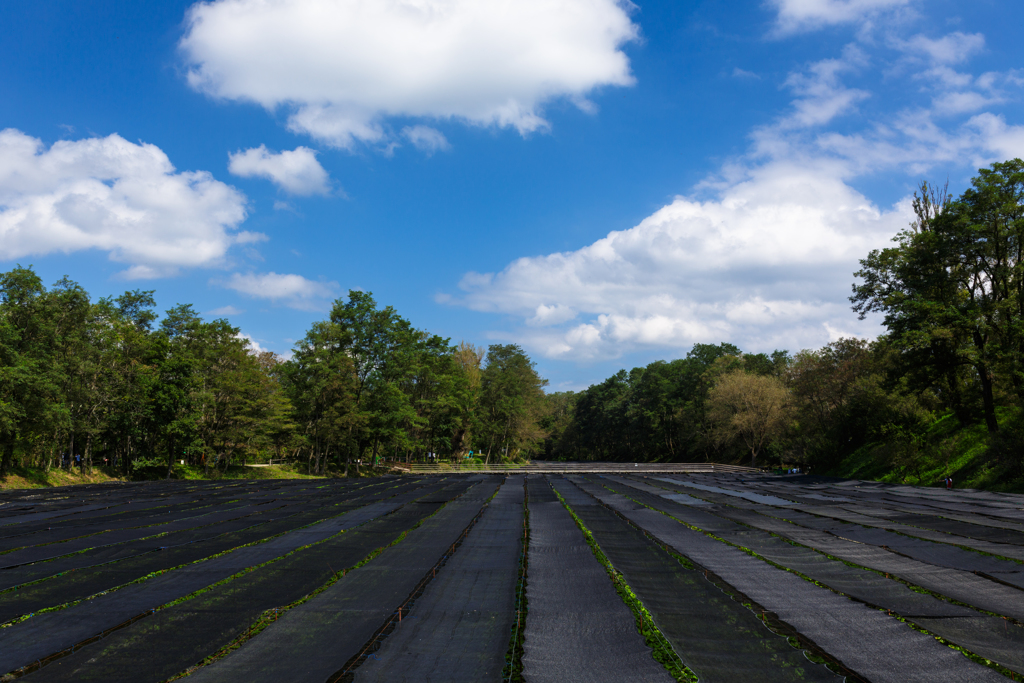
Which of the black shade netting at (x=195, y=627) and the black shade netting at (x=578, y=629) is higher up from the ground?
the black shade netting at (x=578, y=629)

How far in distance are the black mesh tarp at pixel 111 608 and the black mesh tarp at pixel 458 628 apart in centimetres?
332

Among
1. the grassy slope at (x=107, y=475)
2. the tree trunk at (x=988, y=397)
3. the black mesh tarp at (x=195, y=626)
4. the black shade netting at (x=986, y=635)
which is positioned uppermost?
the tree trunk at (x=988, y=397)

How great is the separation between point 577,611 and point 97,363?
38405 millimetres

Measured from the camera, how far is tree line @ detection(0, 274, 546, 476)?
28.5 metres

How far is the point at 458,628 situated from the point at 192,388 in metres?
38.7

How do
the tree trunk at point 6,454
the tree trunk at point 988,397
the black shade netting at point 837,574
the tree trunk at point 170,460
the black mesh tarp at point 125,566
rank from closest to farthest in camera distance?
the black shade netting at point 837,574, the black mesh tarp at point 125,566, the tree trunk at point 988,397, the tree trunk at point 6,454, the tree trunk at point 170,460

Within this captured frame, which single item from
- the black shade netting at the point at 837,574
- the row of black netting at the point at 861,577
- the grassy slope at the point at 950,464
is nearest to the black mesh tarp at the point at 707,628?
the row of black netting at the point at 861,577

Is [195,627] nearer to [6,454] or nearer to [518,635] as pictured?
[518,635]

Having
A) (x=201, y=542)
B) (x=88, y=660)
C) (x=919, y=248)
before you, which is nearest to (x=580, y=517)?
(x=201, y=542)

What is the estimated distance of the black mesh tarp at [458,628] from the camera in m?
4.69

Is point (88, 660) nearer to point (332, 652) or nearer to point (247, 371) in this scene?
point (332, 652)

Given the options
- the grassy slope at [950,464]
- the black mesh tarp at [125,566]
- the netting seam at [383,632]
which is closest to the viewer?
the netting seam at [383,632]

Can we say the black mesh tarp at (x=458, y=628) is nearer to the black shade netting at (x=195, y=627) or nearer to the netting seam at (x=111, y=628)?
the black shade netting at (x=195, y=627)

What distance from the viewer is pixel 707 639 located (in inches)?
213
